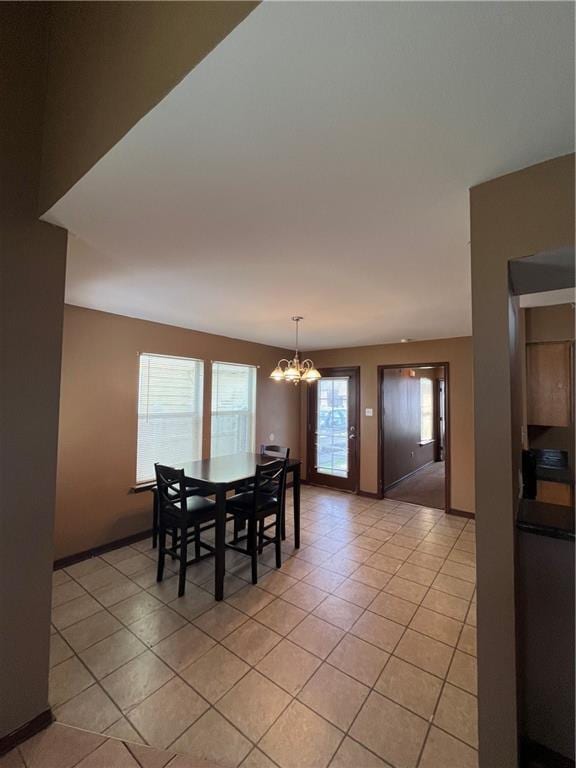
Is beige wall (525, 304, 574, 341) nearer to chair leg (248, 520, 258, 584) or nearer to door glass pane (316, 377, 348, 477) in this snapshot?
door glass pane (316, 377, 348, 477)

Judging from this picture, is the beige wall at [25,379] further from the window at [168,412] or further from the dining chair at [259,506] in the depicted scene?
the window at [168,412]

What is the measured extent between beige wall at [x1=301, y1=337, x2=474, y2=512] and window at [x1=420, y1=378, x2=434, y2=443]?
2425mm

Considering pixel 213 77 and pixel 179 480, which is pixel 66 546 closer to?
pixel 179 480

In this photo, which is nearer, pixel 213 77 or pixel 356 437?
pixel 213 77

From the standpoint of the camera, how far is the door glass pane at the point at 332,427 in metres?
5.53

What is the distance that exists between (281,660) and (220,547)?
2.81 feet

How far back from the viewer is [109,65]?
Result: 1.19m

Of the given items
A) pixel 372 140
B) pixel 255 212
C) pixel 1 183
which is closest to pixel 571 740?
pixel 372 140

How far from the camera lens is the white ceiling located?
761mm

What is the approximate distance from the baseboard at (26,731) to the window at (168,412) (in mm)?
2047

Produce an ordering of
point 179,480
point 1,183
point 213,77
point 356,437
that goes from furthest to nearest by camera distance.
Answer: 1. point 356,437
2. point 179,480
3. point 1,183
4. point 213,77

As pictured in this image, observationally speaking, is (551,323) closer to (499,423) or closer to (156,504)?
(499,423)

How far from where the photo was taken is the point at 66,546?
3.01m

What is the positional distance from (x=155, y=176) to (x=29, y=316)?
92 cm
